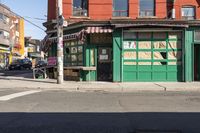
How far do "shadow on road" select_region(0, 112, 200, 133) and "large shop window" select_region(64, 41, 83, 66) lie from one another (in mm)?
14461

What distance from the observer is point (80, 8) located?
27438 mm

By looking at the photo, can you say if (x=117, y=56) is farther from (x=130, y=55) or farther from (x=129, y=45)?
(x=129, y=45)

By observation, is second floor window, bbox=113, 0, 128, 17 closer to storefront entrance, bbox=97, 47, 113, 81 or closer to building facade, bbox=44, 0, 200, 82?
building facade, bbox=44, 0, 200, 82

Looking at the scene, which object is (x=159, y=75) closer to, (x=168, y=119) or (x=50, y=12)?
(x=50, y=12)

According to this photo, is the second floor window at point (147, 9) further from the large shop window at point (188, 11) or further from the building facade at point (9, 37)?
the building facade at point (9, 37)

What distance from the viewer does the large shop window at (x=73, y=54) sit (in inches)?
1007

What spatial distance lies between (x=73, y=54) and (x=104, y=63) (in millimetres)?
2326

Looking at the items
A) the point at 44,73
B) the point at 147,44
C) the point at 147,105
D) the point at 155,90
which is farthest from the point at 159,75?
the point at 147,105

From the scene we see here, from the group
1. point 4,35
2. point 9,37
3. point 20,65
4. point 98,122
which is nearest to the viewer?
point 98,122

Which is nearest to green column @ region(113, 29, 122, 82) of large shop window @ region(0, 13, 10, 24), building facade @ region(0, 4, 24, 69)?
building facade @ region(0, 4, 24, 69)

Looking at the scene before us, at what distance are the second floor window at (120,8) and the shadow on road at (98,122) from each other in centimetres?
1660

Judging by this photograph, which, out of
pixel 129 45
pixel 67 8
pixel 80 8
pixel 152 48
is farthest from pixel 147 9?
pixel 67 8

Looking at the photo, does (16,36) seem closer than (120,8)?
No

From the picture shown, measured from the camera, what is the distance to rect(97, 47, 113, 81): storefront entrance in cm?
2511
